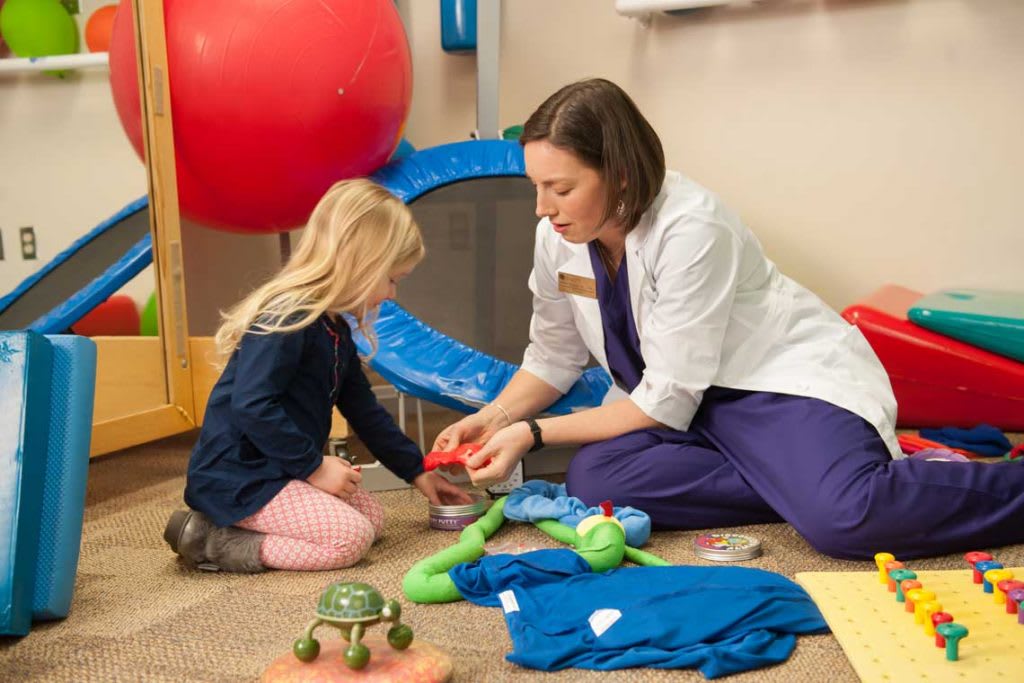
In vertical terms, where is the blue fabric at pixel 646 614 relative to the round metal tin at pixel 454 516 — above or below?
above

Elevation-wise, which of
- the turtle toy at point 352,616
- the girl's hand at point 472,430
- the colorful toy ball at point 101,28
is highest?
the colorful toy ball at point 101,28

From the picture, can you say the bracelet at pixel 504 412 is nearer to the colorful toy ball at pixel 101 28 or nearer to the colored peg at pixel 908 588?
the colored peg at pixel 908 588

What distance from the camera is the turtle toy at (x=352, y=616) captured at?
1166 mm

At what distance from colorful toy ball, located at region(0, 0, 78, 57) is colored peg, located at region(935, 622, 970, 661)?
7.62 ft

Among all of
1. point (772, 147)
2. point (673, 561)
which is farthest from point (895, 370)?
point (673, 561)

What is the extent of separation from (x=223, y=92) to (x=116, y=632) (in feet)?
4.85

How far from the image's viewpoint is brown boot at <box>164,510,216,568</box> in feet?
5.75

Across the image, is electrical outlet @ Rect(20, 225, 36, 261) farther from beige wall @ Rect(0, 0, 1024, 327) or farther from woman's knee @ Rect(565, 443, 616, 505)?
woman's knee @ Rect(565, 443, 616, 505)

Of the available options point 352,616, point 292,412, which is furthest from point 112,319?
point 352,616

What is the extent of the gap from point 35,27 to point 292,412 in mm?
1388

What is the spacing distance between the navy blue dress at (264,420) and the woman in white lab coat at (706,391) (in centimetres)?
27

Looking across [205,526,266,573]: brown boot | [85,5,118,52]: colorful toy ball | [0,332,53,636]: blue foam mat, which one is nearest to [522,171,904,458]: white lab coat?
[205,526,266,573]: brown boot

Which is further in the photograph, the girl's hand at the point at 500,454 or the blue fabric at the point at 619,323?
the blue fabric at the point at 619,323

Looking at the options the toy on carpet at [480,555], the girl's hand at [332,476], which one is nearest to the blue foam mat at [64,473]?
the girl's hand at [332,476]
